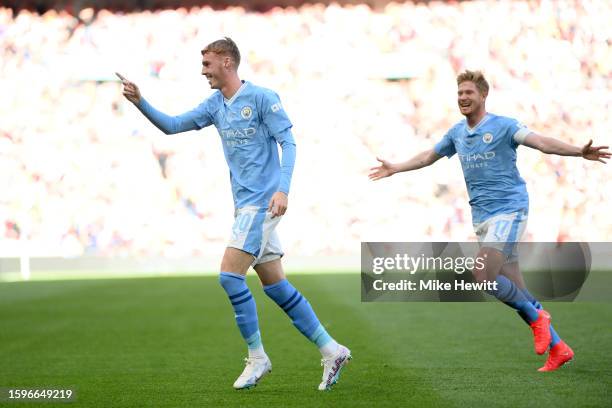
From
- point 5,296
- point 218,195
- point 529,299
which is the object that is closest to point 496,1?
point 218,195

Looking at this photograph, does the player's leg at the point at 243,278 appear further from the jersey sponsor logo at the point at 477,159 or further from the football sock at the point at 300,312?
the jersey sponsor logo at the point at 477,159

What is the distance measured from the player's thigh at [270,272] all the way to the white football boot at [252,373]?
459 millimetres

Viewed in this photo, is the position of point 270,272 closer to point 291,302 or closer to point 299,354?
point 291,302

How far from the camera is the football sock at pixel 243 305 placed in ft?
18.6

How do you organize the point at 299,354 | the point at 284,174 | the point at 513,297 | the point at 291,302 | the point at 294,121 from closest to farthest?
the point at 284,174, the point at 291,302, the point at 513,297, the point at 299,354, the point at 294,121

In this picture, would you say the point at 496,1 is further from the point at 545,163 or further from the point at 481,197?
the point at 481,197

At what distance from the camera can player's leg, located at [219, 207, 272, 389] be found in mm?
5633

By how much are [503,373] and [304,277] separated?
13.0m

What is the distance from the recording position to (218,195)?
2442 cm

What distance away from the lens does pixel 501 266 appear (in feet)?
21.4

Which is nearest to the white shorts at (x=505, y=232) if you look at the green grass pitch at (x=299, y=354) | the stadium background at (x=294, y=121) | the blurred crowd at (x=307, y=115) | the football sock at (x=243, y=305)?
the green grass pitch at (x=299, y=354)

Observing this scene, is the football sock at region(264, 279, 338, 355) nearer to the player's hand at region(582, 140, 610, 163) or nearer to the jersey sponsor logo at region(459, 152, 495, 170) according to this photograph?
the jersey sponsor logo at region(459, 152, 495, 170)

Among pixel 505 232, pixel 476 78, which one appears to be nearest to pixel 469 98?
pixel 476 78

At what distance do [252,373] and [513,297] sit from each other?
1.87 meters
